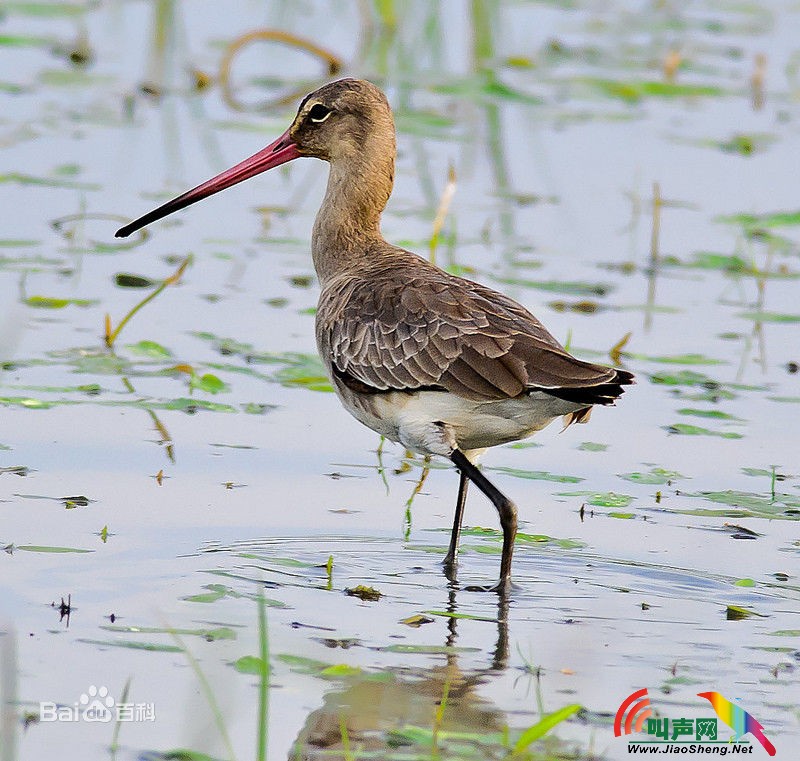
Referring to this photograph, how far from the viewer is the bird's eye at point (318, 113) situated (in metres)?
7.65

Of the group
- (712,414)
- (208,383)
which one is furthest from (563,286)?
(208,383)

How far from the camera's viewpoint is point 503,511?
20.7 ft

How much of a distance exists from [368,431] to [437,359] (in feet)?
5.99

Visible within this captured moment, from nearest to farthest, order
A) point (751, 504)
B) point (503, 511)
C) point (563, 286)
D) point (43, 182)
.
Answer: point (503, 511), point (751, 504), point (563, 286), point (43, 182)

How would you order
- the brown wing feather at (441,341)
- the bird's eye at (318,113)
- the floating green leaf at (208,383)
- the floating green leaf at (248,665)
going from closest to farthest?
1. the floating green leaf at (248,665)
2. the brown wing feather at (441,341)
3. the bird's eye at (318,113)
4. the floating green leaf at (208,383)

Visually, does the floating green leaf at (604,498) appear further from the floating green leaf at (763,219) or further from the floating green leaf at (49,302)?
the floating green leaf at (763,219)

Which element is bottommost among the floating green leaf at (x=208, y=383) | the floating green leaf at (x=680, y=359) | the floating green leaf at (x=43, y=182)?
the floating green leaf at (x=208, y=383)

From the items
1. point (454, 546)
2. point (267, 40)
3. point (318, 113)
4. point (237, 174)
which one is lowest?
point (454, 546)

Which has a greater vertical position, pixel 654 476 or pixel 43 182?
pixel 43 182

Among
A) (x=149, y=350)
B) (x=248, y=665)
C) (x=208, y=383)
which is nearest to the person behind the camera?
(x=248, y=665)

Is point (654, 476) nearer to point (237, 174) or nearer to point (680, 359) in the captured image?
point (680, 359)

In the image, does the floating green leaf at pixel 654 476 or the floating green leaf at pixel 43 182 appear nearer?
the floating green leaf at pixel 654 476

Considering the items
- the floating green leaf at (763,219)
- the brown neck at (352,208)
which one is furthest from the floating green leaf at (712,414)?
the floating green leaf at (763,219)

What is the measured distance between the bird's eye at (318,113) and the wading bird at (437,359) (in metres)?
0.36
